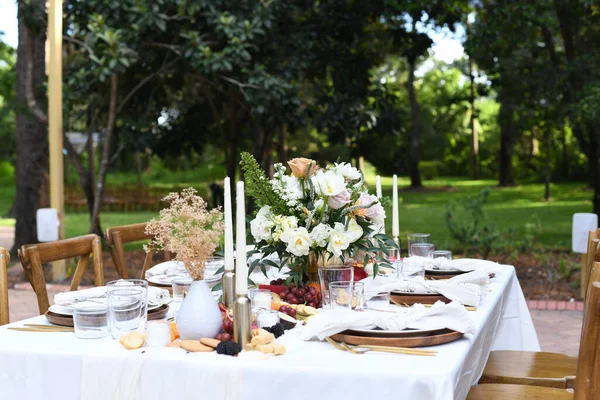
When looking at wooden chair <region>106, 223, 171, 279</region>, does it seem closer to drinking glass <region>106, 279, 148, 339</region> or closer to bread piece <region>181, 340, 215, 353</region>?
drinking glass <region>106, 279, 148, 339</region>

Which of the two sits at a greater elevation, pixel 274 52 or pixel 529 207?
pixel 274 52

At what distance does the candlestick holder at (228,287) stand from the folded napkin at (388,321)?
0.33 meters

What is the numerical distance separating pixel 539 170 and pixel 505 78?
2524cm

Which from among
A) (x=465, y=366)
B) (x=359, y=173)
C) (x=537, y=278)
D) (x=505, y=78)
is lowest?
(x=537, y=278)

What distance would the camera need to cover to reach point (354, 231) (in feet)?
10.2

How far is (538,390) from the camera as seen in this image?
3.23m

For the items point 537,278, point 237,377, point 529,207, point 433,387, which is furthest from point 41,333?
point 529,207

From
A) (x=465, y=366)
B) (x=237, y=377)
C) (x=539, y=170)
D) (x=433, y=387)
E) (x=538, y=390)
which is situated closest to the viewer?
(x=433, y=387)

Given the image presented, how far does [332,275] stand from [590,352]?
859 millimetres

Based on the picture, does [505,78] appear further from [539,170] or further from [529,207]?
[539,170]

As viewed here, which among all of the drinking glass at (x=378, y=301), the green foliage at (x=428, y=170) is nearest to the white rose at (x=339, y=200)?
the drinking glass at (x=378, y=301)

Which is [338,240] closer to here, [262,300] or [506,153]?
[262,300]

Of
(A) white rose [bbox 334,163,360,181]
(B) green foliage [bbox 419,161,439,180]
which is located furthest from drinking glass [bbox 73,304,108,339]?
(B) green foliage [bbox 419,161,439,180]

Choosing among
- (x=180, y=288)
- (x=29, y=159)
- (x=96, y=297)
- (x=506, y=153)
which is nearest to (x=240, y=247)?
(x=180, y=288)
